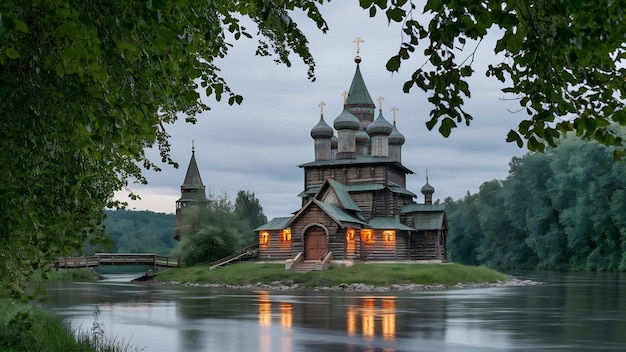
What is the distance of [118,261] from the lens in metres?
62.0

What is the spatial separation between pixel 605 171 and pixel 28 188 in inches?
2745

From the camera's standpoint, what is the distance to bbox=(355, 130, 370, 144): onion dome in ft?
205

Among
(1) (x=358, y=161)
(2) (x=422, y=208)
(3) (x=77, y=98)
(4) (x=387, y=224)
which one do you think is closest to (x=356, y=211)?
(4) (x=387, y=224)

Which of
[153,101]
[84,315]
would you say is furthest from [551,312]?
[153,101]

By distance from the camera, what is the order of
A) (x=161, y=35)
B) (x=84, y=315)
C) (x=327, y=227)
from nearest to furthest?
(x=161, y=35) < (x=84, y=315) < (x=327, y=227)

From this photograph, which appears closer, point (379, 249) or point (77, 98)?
point (77, 98)

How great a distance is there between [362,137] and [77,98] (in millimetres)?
56912

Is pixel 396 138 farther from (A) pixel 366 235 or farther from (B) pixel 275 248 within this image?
(B) pixel 275 248

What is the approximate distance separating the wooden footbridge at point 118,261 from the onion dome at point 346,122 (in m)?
18.2

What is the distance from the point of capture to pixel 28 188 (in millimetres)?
6898

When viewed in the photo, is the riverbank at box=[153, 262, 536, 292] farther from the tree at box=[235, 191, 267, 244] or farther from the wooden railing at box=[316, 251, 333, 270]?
the tree at box=[235, 191, 267, 244]

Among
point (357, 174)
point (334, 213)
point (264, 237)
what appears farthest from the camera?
point (357, 174)

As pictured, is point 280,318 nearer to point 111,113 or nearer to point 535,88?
point 111,113

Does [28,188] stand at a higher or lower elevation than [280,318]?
higher
